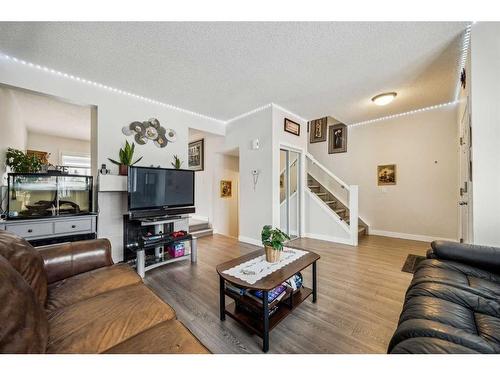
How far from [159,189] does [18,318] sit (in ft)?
7.45

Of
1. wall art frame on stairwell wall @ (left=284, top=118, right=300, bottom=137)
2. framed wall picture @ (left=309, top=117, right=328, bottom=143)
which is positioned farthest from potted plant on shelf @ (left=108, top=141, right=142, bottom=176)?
framed wall picture @ (left=309, top=117, right=328, bottom=143)

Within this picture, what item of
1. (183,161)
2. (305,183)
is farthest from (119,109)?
(305,183)

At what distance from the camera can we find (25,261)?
4.20 ft

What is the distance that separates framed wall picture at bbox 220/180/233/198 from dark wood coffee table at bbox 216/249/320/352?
3.21m

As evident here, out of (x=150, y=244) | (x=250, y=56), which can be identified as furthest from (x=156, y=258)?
(x=250, y=56)

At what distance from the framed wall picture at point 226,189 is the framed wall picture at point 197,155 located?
2.59 ft

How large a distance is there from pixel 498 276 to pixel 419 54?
2.37 metres

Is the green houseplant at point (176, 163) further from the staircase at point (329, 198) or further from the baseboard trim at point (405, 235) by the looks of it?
the baseboard trim at point (405, 235)

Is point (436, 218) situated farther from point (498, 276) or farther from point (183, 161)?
point (183, 161)

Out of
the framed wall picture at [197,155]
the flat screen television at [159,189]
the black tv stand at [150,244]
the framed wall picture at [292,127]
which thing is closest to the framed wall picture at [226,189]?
the framed wall picture at [197,155]

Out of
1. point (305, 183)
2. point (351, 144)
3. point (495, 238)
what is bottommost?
point (495, 238)

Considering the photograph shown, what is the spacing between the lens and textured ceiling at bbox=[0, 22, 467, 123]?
1.95 metres

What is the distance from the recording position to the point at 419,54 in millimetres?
2371

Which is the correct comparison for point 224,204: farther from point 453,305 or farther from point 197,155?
point 453,305
